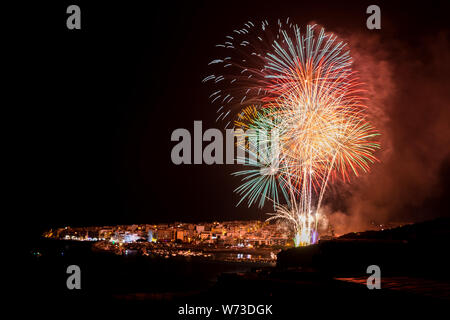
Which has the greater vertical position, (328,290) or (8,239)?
(328,290)

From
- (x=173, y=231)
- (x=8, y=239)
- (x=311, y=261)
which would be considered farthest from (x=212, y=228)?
(x=311, y=261)
